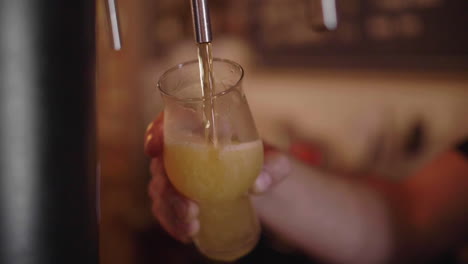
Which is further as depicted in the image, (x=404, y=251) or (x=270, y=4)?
(x=270, y=4)

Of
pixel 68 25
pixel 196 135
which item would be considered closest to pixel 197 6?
pixel 68 25

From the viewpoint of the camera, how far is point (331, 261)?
3.90 feet

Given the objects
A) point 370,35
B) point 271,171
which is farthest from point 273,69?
point 271,171

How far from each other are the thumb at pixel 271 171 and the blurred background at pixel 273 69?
1.46ft

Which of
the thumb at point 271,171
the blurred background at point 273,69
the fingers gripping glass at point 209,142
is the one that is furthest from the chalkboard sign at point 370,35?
the fingers gripping glass at point 209,142

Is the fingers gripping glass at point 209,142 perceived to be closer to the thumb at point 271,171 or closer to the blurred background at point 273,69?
the thumb at point 271,171

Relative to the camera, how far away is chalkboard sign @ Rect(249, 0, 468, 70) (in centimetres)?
149

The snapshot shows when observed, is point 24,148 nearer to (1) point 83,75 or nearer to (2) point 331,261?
(1) point 83,75

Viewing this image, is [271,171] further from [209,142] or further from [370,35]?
[370,35]

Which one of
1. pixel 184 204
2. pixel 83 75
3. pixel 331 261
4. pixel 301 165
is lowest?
pixel 331 261

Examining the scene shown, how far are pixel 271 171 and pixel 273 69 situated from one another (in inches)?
51.7

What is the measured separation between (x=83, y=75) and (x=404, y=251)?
1095mm

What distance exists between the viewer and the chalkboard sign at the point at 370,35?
149 cm

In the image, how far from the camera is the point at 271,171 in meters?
0.72
